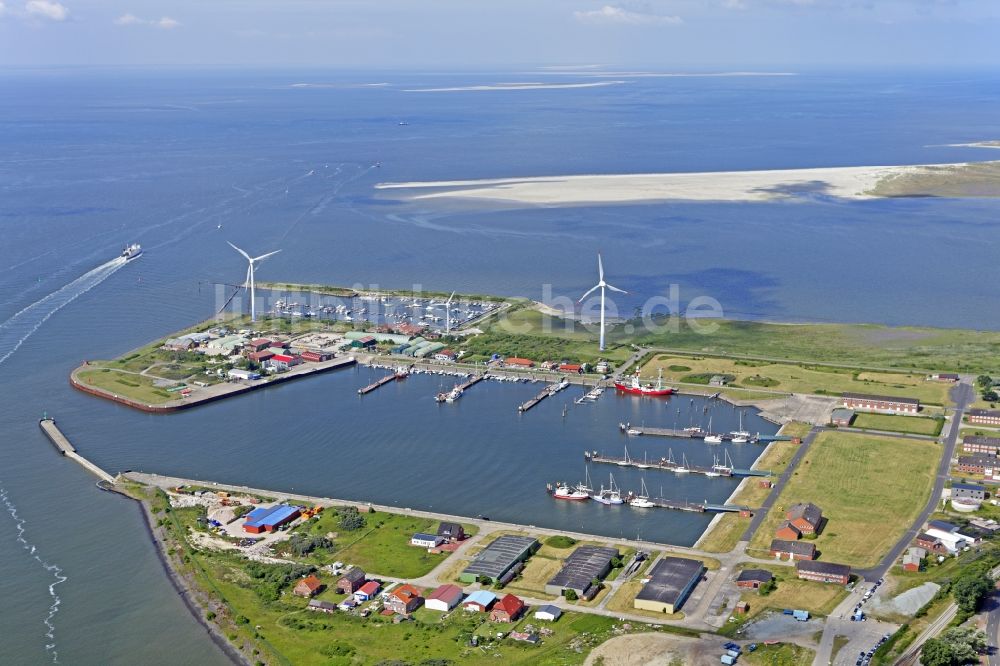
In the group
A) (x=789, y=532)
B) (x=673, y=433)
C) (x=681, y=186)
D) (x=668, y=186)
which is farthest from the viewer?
(x=668, y=186)

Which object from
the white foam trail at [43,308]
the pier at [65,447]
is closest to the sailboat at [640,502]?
the pier at [65,447]

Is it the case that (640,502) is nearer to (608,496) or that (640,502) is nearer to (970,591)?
(608,496)

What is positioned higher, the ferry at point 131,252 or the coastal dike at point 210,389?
the ferry at point 131,252

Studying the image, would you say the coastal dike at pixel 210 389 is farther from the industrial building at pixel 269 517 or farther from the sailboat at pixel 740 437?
the sailboat at pixel 740 437

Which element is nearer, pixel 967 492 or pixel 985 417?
pixel 967 492

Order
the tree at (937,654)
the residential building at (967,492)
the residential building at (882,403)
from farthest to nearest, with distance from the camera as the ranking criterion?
the residential building at (882,403) < the residential building at (967,492) < the tree at (937,654)

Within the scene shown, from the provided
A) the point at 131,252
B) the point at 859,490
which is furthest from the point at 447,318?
the point at 131,252

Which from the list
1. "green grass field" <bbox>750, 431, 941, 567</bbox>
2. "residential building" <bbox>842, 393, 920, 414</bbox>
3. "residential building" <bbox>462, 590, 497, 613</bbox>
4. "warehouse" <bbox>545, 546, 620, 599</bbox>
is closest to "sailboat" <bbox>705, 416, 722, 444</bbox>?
"green grass field" <bbox>750, 431, 941, 567</bbox>

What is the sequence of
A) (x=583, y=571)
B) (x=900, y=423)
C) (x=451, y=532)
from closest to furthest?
(x=583, y=571) → (x=451, y=532) → (x=900, y=423)
